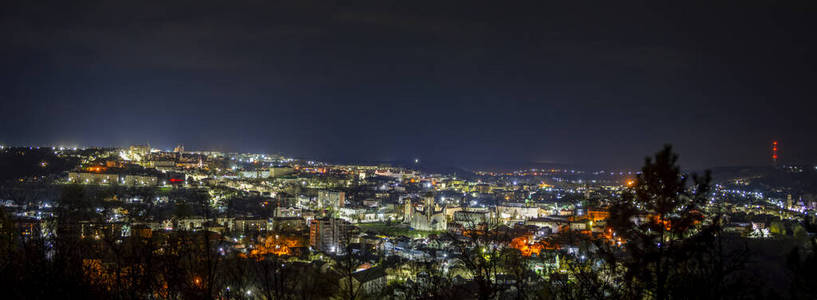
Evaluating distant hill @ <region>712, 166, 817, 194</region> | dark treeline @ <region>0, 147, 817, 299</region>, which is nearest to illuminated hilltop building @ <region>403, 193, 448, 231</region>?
dark treeline @ <region>0, 147, 817, 299</region>

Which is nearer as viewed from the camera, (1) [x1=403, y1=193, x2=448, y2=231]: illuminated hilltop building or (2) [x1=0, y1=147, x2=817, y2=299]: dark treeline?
(2) [x1=0, y1=147, x2=817, y2=299]: dark treeline

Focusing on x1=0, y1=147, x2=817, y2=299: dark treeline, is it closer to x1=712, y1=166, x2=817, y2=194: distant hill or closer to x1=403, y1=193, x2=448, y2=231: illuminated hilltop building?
x1=403, y1=193, x2=448, y2=231: illuminated hilltop building

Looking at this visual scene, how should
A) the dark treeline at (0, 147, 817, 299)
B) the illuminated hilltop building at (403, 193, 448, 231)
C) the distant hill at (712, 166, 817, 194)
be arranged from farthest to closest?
the distant hill at (712, 166, 817, 194) < the illuminated hilltop building at (403, 193, 448, 231) < the dark treeline at (0, 147, 817, 299)

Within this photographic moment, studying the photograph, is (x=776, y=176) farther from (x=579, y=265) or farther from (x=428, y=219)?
A: (x=579, y=265)

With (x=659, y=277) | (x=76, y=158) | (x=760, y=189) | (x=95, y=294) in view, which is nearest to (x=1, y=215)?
(x=95, y=294)

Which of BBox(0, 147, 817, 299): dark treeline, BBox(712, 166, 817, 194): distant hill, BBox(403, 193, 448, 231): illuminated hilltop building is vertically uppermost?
BBox(0, 147, 817, 299): dark treeline

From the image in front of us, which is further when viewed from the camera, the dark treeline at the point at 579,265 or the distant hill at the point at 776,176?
the distant hill at the point at 776,176

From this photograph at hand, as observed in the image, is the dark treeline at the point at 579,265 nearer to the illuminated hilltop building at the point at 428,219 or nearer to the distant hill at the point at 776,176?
the illuminated hilltop building at the point at 428,219

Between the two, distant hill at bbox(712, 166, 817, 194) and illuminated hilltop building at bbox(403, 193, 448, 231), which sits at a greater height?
distant hill at bbox(712, 166, 817, 194)

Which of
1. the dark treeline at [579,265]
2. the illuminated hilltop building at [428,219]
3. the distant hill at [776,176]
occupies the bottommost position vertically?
Answer: the illuminated hilltop building at [428,219]

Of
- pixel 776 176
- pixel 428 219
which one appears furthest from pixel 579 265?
pixel 776 176

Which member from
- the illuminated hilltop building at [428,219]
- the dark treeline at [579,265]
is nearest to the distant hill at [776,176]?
the illuminated hilltop building at [428,219]
